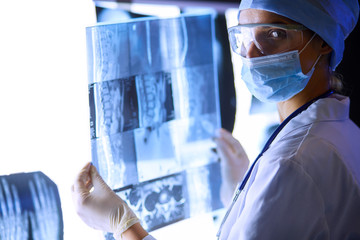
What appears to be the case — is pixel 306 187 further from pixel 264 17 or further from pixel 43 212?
pixel 43 212

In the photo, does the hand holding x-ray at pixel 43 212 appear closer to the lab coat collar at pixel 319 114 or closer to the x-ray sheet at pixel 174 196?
the x-ray sheet at pixel 174 196

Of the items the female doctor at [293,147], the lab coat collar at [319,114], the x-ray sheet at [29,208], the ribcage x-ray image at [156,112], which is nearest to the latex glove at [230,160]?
the ribcage x-ray image at [156,112]

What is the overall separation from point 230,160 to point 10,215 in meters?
0.80

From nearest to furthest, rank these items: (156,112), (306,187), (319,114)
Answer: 1. (306,187)
2. (319,114)
3. (156,112)

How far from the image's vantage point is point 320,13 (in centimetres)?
109

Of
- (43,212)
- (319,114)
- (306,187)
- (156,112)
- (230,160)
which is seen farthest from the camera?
(230,160)

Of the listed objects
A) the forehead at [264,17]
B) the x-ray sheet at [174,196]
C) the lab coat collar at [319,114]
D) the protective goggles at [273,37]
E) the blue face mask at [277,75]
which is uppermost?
the forehead at [264,17]

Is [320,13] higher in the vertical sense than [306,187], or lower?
higher

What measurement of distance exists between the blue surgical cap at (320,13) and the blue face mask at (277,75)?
0.07 meters

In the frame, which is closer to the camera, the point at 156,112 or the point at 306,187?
the point at 306,187

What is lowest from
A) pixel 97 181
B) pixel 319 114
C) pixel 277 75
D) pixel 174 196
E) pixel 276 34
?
pixel 174 196

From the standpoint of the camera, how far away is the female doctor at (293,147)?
0.92m

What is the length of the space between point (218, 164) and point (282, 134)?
0.58 meters

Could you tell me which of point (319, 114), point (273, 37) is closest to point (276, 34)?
point (273, 37)
